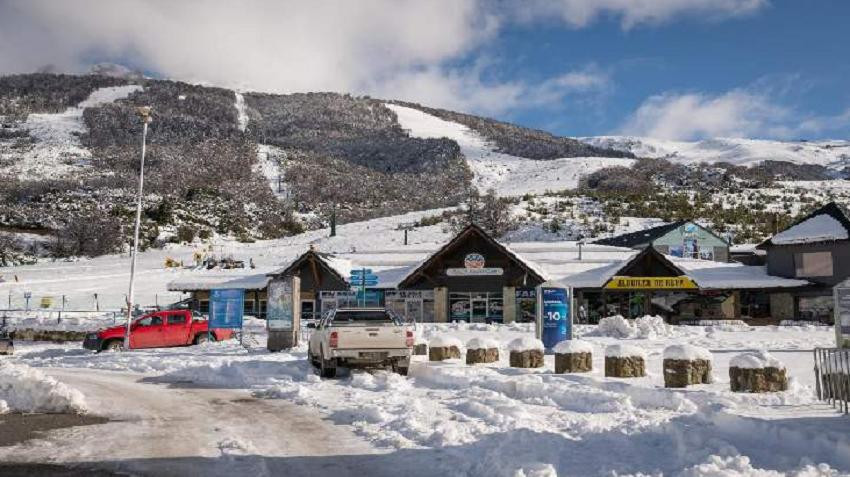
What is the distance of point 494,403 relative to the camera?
12.0m

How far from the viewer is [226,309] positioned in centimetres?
2728

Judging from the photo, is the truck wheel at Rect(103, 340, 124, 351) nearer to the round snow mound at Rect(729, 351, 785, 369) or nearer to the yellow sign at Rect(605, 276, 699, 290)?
the round snow mound at Rect(729, 351, 785, 369)

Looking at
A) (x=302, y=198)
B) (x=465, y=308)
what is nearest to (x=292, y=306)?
(x=465, y=308)

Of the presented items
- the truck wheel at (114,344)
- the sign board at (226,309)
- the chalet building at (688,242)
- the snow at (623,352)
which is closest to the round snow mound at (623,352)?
the snow at (623,352)

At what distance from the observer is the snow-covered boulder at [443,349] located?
784 inches

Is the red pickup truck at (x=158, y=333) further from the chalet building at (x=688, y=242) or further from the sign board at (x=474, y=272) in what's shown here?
the chalet building at (x=688, y=242)

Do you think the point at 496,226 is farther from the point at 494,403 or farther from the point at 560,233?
the point at 494,403

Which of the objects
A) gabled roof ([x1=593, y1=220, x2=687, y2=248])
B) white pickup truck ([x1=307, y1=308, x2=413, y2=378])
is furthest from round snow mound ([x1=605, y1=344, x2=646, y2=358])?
gabled roof ([x1=593, y1=220, x2=687, y2=248])

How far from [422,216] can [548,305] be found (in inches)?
3138

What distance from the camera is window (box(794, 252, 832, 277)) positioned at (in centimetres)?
4422

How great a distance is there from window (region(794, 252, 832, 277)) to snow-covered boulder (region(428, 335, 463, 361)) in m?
33.1

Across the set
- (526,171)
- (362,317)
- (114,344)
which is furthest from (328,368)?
(526,171)

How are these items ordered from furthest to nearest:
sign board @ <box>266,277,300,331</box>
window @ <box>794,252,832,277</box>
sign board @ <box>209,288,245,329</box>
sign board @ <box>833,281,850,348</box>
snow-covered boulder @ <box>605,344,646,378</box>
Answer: window @ <box>794,252,832,277</box>, sign board @ <box>209,288,245,329</box>, sign board @ <box>266,277,300,331</box>, snow-covered boulder @ <box>605,344,646,378</box>, sign board @ <box>833,281,850,348</box>

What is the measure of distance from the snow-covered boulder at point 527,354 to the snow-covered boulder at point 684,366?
4.19 metres
